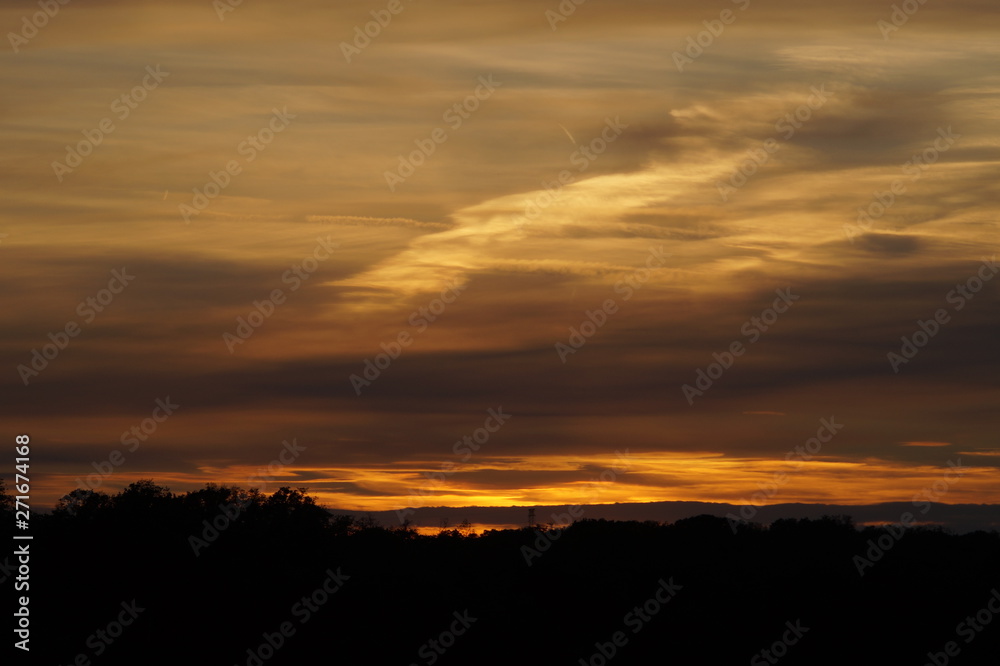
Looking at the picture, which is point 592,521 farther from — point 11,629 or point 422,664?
point 11,629

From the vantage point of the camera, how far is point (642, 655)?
6400cm

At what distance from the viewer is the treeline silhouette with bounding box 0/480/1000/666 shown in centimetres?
5978

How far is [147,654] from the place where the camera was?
5719 centimetres

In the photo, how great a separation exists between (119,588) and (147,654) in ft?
17.7

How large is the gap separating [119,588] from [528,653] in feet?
67.7

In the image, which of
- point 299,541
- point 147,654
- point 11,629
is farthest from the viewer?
point 299,541

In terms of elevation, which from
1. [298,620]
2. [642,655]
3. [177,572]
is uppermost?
[177,572]

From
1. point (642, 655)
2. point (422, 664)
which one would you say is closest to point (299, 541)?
point (422, 664)

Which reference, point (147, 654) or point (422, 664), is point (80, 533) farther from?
point (422, 664)

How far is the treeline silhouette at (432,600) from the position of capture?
59.8 metres

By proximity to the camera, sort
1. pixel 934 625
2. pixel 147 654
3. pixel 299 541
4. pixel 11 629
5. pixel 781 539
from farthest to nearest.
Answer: pixel 781 539
pixel 299 541
pixel 934 625
pixel 147 654
pixel 11 629

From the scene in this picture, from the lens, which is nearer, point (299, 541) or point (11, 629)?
point (11, 629)

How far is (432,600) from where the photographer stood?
6406 cm

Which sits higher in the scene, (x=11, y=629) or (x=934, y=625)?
(x=11, y=629)
